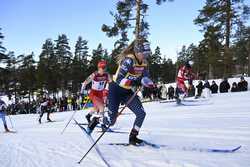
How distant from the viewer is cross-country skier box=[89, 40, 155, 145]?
733 cm

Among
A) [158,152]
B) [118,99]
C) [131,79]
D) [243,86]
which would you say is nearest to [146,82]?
[131,79]

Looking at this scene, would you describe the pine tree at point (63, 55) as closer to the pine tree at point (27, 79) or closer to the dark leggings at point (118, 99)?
A: the pine tree at point (27, 79)

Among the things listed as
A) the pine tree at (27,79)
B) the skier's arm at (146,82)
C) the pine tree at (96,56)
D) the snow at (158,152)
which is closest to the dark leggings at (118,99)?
the skier's arm at (146,82)

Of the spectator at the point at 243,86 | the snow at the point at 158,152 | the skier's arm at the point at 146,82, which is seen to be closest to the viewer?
the snow at the point at 158,152

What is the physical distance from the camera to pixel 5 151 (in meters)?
8.30

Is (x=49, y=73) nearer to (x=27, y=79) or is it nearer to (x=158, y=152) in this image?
(x=27, y=79)

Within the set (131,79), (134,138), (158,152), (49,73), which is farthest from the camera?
(49,73)

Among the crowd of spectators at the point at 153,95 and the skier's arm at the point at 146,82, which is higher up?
the skier's arm at the point at 146,82

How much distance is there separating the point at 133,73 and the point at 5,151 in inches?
130

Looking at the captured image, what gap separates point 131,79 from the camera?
24.3ft

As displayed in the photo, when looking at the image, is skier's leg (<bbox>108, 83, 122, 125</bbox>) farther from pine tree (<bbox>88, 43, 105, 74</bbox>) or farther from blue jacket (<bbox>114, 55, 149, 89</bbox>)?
pine tree (<bbox>88, 43, 105, 74</bbox>)

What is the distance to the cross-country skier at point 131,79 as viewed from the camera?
7328 millimetres

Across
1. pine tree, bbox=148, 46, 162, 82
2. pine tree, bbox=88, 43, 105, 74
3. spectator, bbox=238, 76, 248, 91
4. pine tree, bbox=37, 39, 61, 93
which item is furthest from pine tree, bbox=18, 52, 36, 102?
spectator, bbox=238, 76, 248, 91

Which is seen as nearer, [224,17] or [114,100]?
[114,100]
